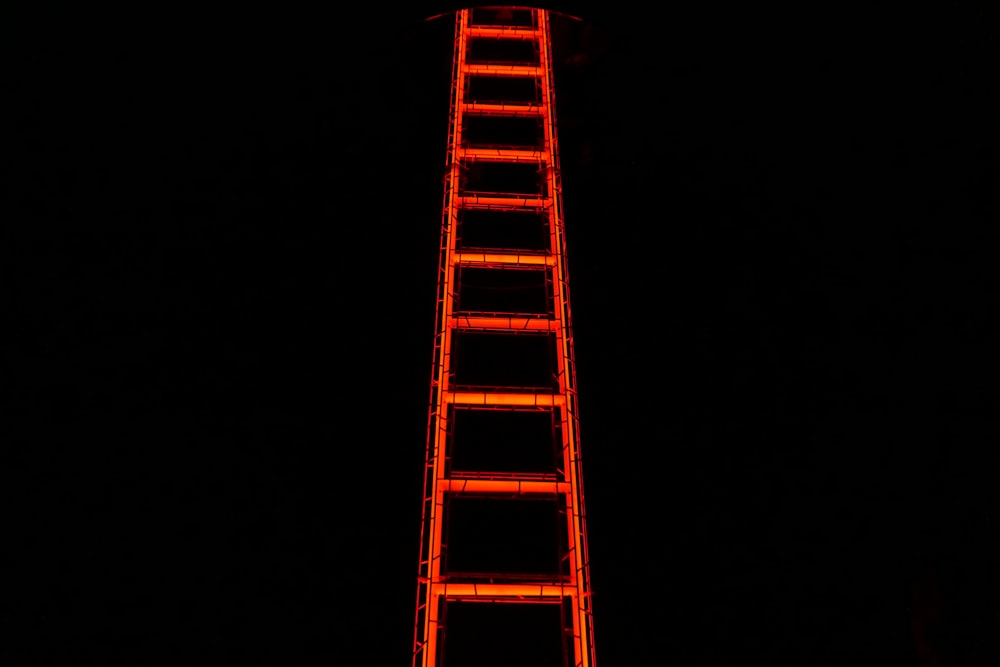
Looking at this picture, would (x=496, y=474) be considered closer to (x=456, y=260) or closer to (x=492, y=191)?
(x=456, y=260)

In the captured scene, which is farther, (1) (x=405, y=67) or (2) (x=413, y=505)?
(1) (x=405, y=67)

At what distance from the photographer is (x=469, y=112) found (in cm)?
343

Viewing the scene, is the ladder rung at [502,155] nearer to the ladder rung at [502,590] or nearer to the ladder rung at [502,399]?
the ladder rung at [502,399]

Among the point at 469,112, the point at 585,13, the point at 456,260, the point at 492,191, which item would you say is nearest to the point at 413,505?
the point at 456,260

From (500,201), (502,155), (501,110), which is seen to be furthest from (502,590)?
(501,110)

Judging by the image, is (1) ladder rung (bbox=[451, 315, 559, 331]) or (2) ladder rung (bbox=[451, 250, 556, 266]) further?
(2) ladder rung (bbox=[451, 250, 556, 266])

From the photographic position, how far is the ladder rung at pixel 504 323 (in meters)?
2.79

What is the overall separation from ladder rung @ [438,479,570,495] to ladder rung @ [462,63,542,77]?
2064 millimetres

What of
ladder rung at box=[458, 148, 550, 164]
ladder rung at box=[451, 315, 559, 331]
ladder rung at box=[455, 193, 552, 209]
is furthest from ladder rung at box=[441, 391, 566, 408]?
ladder rung at box=[458, 148, 550, 164]

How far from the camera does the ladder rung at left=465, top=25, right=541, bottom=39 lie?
3734 millimetres

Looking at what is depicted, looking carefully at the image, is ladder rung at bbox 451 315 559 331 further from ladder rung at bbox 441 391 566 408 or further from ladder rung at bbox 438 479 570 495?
ladder rung at bbox 438 479 570 495

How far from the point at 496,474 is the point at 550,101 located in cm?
183

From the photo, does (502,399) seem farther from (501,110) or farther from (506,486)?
(501,110)

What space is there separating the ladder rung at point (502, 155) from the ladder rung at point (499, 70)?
0.55 meters
